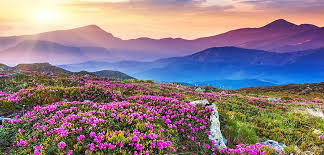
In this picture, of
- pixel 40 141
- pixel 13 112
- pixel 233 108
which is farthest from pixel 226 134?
pixel 13 112

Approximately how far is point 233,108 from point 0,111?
14.2m

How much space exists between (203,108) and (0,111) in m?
9.40

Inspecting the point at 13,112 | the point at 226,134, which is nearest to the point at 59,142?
the point at 13,112

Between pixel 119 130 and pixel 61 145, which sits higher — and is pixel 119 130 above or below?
above

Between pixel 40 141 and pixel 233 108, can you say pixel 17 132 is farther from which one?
pixel 233 108

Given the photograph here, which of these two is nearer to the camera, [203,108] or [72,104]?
[72,104]

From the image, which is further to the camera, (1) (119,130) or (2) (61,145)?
(1) (119,130)

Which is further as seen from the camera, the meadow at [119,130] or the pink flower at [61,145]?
the meadow at [119,130]

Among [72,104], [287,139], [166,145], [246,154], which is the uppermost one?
[72,104]

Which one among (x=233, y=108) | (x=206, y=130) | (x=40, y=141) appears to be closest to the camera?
(x=40, y=141)

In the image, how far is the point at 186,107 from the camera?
852 cm

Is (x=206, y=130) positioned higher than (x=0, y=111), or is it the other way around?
(x=0, y=111)

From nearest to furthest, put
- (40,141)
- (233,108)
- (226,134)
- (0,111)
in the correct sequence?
1. (40,141)
2. (0,111)
3. (226,134)
4. (233,108)

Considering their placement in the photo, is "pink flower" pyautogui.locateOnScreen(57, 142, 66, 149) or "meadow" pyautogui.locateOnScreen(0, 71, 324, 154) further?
"meadow" pyautogui.locateOnScreen(0, 71, 324, 154)
